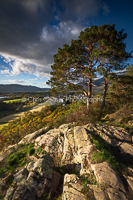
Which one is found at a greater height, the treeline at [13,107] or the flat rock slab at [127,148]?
the flat rock slab at [127,148]

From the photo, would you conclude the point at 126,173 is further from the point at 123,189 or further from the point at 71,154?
the point at 71,154

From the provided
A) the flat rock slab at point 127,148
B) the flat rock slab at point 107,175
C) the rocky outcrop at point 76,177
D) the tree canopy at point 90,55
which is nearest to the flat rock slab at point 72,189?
the rocky outcrop at point 76,177

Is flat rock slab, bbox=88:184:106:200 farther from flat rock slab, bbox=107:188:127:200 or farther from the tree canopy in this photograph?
the tree canopy

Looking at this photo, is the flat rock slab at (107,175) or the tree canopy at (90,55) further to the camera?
the tree canopy at (90,55)

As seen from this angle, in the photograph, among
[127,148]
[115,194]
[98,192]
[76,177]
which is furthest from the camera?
[127,148]

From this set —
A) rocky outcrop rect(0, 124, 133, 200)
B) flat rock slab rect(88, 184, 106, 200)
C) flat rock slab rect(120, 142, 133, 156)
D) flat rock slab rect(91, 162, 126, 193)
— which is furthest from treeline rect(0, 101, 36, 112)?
flat rock slab rect(88, 184, 106, 200)

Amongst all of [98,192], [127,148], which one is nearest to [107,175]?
[98,192]

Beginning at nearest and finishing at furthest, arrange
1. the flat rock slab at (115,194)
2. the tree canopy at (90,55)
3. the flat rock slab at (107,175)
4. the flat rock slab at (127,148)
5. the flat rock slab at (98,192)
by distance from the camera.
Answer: the flat rock slab at (115,194) < the flat rock slab at (98,192) < the flat rock slab at (107,175) < the flat rock slab at (127,148) < the tree canopy at (90,55)

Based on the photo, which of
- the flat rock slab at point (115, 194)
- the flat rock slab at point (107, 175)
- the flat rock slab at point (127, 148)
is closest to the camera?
the flat rock slab at point (115, 194)

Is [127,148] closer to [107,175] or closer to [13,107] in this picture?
[107,175]

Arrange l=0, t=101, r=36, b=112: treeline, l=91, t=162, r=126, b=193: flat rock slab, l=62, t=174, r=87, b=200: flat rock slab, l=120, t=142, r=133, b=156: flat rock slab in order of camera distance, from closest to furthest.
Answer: l=62, t=174, r=87, b=200: flat rock slab < l=91, t=162, r=126, b=193: flat rock slab < l=120, t=142, r=133, b=156: flat rock slab < l=0, t=101, r=36, b=112: treeline

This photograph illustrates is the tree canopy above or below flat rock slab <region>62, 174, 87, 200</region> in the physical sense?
above

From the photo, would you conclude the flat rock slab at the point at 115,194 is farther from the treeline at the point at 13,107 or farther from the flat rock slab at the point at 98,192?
the treeline at the point at 13,107

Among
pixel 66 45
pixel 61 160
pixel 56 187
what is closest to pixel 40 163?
pixel 56 187
